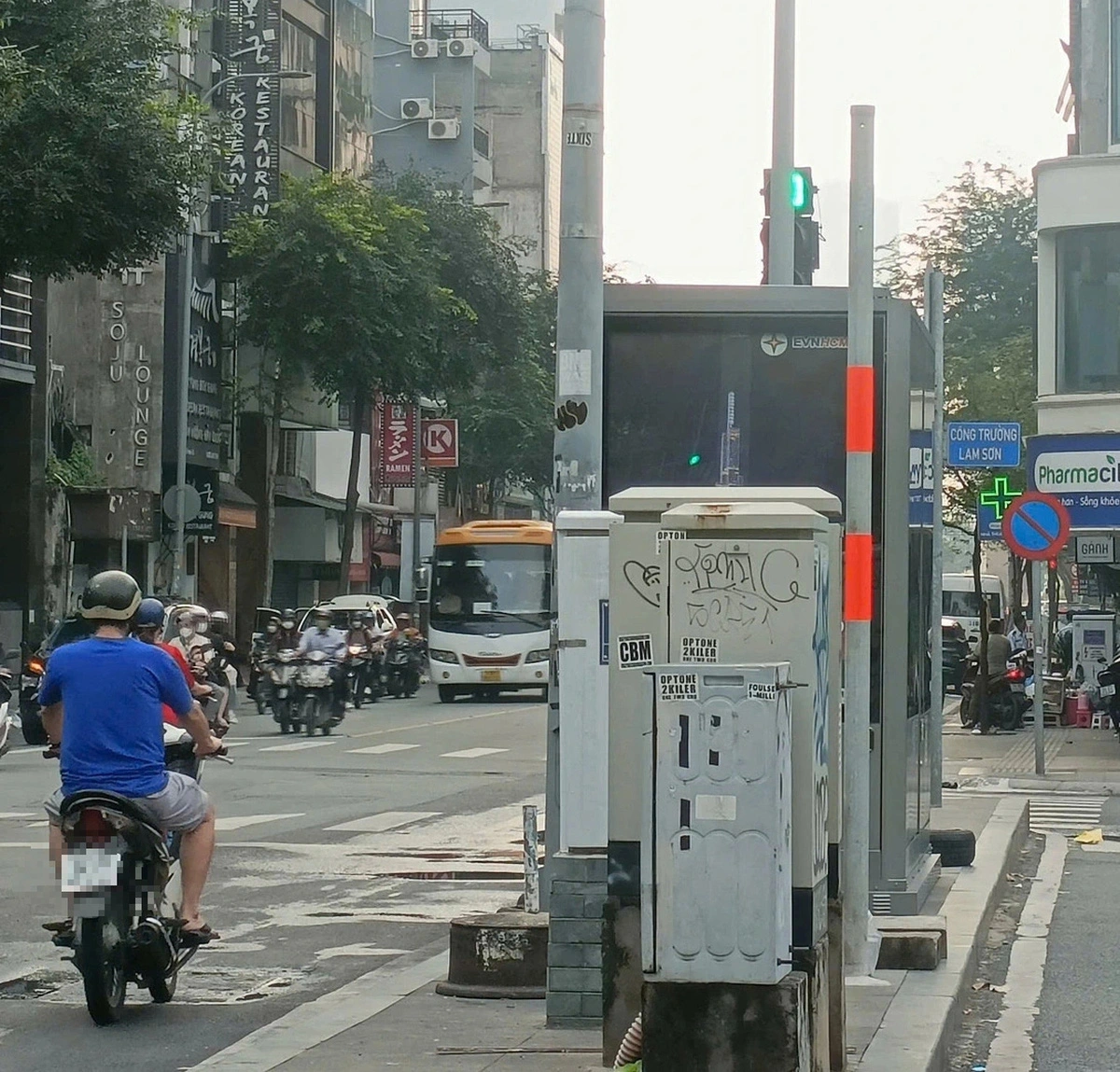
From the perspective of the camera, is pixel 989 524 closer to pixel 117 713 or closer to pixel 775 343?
pixel 775 343

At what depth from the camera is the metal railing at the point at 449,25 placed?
78688 mm

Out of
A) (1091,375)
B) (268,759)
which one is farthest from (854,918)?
(1091,375)

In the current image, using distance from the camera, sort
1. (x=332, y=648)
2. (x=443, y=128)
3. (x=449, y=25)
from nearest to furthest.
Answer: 1. (x=332, y=648)
2. (x=443, y=128)
3. (x=449, y=25)

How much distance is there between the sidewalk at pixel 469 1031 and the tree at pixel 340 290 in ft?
124

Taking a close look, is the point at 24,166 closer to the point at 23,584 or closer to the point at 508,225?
the point at 23,584

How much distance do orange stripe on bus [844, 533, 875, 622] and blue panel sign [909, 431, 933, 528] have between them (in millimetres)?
2700

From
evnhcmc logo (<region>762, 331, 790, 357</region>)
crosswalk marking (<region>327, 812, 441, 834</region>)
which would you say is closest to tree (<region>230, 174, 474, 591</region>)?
crosswalk marking (<region>327, 812, 441, 834</region>)

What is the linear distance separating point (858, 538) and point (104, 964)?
123 inches

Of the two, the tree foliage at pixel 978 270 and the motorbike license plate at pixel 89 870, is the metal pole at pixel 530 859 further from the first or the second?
the tree foliage at pixel 978 270

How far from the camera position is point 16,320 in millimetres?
37438

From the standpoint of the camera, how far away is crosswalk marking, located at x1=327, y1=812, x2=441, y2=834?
52.6 feet

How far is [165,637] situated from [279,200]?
26.9m

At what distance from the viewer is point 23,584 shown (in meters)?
38.3

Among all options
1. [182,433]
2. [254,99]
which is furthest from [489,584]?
[254,99]
